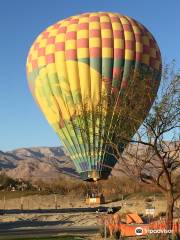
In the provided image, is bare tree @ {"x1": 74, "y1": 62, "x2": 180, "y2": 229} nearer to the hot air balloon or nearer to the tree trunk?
the tree trunk

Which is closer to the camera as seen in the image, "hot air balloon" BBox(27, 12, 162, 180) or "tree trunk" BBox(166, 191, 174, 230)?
"tree trunk" BBox(166, 191, 174, 230)

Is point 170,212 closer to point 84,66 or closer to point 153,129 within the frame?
point 153,129

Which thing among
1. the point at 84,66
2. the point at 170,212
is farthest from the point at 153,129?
the point at 84,66

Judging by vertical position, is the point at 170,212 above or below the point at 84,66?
below

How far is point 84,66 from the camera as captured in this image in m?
58.5

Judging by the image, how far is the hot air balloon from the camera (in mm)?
57781

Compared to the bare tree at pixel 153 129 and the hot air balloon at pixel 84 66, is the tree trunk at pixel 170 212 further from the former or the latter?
the hot air balloon at pixel 84 66

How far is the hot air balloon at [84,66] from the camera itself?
190 ft

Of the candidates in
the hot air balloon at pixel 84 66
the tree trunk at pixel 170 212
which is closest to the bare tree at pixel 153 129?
the tree trunk at pixel 170 212

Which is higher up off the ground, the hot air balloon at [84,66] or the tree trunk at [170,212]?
the hot air balloon at [84,66]

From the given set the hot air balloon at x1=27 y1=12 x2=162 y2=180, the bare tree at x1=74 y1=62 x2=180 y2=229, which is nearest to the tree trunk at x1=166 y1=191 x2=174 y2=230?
the bare tree at x1=74 y1=62 x2=180 y2=229

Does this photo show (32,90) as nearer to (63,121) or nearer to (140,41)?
(63,121)

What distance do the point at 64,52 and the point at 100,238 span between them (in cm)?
3110

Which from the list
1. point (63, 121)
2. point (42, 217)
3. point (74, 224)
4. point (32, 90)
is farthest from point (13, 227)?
point (32, 90)
